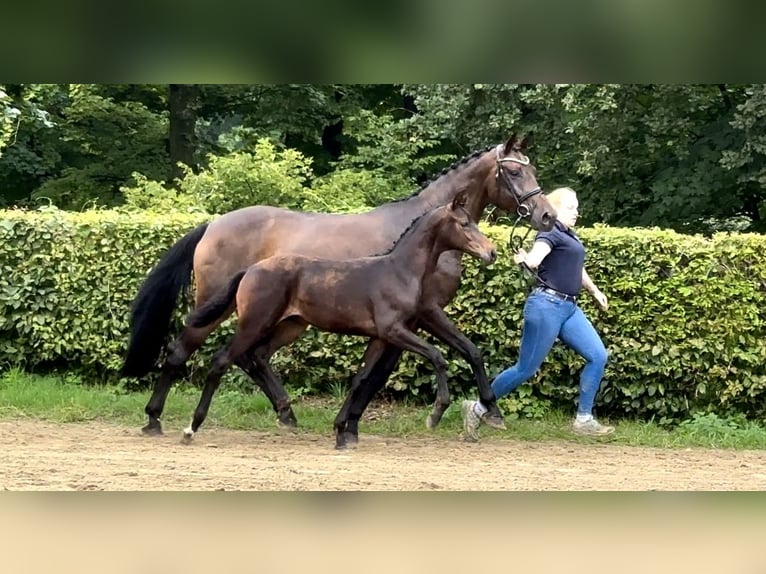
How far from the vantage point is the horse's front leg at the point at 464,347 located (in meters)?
7.07

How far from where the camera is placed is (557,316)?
274 inches

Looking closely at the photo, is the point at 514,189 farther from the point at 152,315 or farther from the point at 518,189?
the point at 152,315

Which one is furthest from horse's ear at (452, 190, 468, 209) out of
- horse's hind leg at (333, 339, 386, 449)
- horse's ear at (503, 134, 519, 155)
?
horse's hind leg at (333, 339, 386, 449)

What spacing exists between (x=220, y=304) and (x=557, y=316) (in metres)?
2.57

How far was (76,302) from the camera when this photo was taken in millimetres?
9016

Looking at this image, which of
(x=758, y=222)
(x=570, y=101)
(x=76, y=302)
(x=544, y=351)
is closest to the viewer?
(x=544, y=351)

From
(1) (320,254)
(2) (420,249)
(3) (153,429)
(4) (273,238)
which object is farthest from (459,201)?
(3) (153,429)

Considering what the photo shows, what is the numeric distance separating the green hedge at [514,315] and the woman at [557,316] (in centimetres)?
114

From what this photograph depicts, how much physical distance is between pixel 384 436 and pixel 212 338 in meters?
2.18

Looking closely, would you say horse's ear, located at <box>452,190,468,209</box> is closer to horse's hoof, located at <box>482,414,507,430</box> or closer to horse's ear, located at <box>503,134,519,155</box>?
horse's ear, located at <box>503,134,519,155</box>

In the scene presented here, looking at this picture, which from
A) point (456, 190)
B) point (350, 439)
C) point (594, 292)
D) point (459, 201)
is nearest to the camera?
point (459, 201)

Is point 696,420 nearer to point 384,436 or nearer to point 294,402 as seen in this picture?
point 384,436

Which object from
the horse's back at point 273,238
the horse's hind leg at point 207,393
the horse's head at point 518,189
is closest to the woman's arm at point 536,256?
the horse's head at point 518,189
